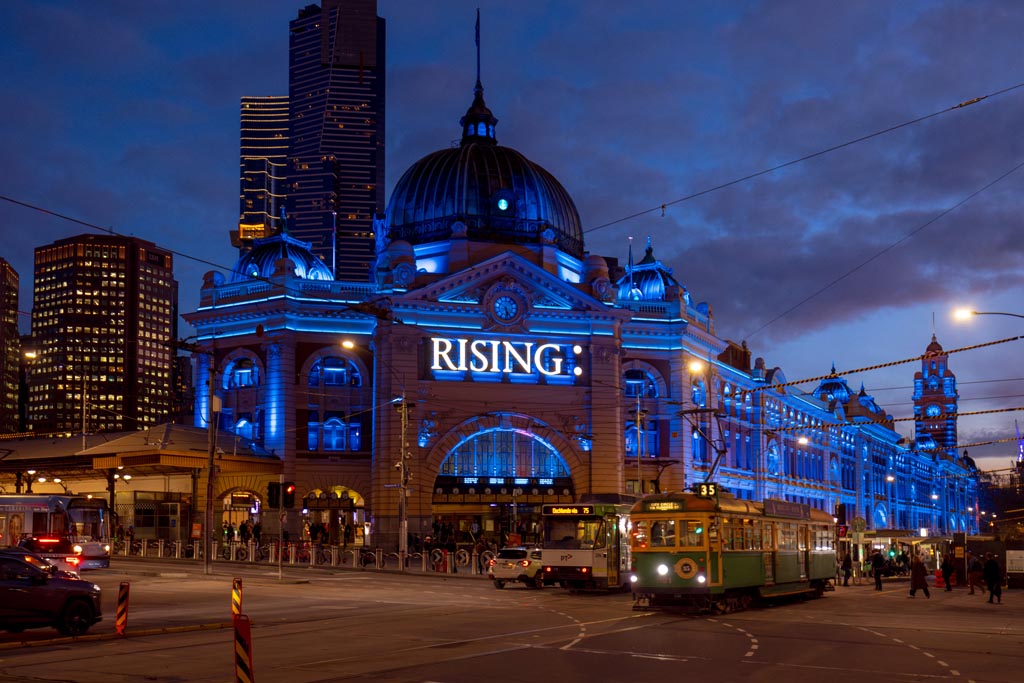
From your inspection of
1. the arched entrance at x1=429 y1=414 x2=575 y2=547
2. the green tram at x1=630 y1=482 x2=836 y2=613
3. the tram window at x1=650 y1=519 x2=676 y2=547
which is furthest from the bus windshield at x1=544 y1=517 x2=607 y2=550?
the arched entrance at x1=429 y1=414 x2=575 y2=547

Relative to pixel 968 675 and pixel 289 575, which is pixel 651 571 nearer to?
pixel 968 675

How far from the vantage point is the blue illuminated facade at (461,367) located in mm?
71688

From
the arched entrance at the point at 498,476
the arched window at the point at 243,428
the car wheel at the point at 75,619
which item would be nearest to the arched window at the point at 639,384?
the arched entrance at the point at 498,476

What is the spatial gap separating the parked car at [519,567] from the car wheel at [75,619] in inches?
842

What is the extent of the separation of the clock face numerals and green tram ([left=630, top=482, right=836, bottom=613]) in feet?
125

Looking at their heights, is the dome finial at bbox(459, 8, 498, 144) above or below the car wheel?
above

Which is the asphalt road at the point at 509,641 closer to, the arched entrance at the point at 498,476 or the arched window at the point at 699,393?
the arched entrance at the point at 498,476

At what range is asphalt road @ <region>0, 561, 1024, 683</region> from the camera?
1977cm

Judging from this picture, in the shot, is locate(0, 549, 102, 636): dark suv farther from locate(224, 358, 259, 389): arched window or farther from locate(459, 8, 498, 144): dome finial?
locate(459, 8, 498, 144): dome finial

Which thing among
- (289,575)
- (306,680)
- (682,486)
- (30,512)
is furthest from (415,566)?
(306,680)

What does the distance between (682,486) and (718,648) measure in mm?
53576

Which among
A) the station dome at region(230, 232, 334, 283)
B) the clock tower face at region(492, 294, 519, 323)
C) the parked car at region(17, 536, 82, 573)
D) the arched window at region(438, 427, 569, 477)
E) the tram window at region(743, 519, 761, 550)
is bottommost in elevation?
the parked car at region(17, 536, 82, 573)

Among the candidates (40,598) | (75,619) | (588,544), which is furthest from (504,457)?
(40,598)

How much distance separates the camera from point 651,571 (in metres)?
33.4
